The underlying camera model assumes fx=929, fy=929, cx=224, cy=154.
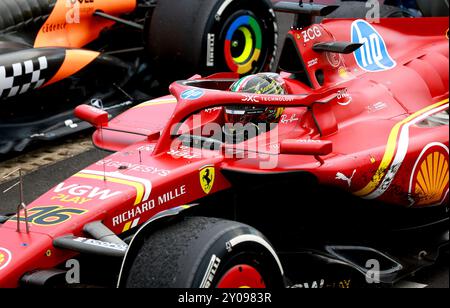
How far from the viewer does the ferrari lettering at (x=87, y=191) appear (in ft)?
15.5

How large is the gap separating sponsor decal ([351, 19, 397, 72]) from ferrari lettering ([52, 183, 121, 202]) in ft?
7.41

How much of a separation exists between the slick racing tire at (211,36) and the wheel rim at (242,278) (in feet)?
14.6

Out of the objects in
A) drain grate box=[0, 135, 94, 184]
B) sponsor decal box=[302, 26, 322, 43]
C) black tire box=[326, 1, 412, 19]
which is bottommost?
drain grate box=[0, 135, 94, 184]

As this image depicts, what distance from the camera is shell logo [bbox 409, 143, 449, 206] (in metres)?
5.54

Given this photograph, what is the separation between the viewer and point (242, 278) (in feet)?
14.0

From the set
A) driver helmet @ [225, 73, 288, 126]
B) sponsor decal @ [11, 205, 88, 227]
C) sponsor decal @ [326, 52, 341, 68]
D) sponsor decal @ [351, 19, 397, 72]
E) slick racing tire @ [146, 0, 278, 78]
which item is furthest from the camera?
slick racing tire @ [146, 0, 278, 78]

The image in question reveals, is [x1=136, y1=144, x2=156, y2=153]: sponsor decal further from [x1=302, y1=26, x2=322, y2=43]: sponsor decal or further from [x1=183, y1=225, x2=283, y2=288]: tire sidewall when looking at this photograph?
[x1=302, y1=26, x2=322, y2=43]: sponsor decal

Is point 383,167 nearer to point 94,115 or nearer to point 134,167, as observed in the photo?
point 134,167

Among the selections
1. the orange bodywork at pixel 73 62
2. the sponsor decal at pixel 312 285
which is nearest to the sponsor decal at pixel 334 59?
the sponsor decal at pixel 312 285

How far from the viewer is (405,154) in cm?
543

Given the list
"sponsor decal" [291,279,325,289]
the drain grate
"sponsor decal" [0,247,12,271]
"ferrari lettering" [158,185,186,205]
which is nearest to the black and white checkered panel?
the drain grate

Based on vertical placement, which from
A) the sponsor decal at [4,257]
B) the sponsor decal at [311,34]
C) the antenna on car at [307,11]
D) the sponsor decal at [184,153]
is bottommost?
the sponsor decal at [4,257]

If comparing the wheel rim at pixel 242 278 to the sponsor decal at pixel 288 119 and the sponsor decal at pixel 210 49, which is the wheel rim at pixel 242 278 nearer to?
the sponsor decal at pixel 288 119
